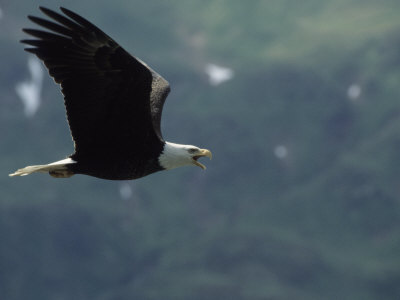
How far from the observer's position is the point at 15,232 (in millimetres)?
64438

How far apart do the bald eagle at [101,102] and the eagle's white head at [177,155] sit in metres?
0.01

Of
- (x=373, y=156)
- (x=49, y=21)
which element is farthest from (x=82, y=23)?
(x=373, y=156)

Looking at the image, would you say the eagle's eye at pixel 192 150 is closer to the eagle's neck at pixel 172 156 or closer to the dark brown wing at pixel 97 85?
the eagle's neck at pixel 172 156

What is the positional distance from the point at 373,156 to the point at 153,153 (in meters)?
61.6

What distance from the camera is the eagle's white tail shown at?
31.7 feet

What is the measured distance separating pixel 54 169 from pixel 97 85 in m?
1.31

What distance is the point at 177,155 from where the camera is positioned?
995 cm

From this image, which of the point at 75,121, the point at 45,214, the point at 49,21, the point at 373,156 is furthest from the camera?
the point at 373,156

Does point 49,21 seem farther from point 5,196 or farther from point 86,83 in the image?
point 5,196

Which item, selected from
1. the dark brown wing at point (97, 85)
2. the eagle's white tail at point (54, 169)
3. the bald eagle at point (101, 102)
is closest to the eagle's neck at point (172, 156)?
the bald eagle at point (101, 102)

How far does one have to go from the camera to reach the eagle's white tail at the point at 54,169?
31.7 feet

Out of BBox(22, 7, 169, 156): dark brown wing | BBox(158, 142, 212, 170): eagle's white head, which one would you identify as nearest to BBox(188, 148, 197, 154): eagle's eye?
BBox(158, 142, 212, 170): eagle's white head

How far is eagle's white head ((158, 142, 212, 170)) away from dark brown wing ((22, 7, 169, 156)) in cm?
26

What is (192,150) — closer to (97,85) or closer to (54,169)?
(97,85)
